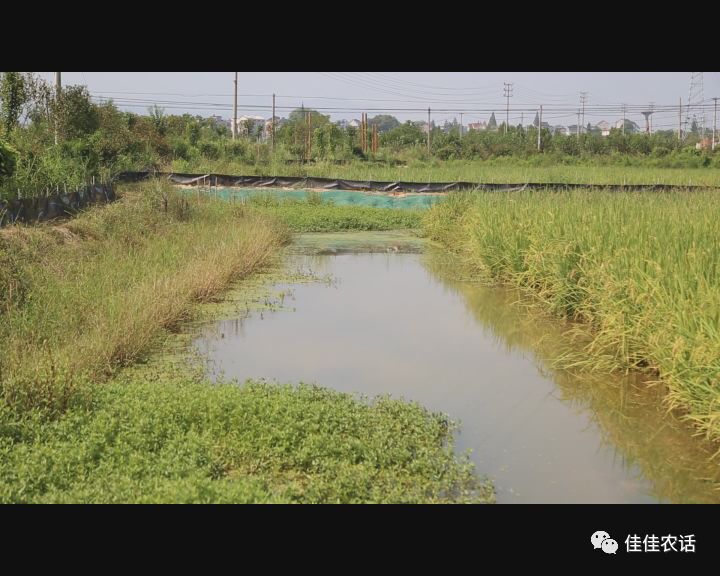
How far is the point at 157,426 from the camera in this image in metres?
4.02

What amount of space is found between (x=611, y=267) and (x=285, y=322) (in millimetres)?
2896

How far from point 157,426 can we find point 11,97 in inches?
532

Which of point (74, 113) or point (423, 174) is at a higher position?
point (74, 113)

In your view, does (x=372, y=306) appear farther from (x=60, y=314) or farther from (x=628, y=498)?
(x=628, y=498)

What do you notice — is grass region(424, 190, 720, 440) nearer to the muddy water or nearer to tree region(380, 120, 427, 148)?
the muddy water

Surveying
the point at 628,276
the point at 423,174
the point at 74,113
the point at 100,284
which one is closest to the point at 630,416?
the point at 628,276

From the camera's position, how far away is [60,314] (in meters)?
5.82

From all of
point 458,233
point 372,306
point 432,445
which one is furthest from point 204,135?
point 432,445

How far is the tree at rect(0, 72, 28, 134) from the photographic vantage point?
15.3 meters

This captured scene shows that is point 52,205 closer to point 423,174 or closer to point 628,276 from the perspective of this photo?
point 628,276

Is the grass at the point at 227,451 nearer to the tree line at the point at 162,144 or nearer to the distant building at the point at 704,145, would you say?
the tree line at the point at 162,144

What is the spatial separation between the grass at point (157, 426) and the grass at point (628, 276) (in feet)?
4.80

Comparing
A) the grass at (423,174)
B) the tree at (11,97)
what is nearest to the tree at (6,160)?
the tree at (11,97)

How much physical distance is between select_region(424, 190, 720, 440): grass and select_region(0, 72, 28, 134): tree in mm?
9654
